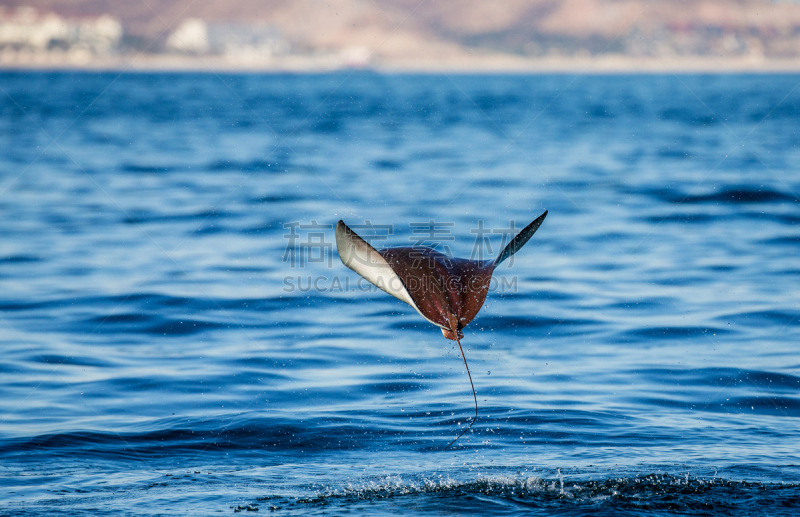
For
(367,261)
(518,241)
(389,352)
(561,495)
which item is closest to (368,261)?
(367,261)

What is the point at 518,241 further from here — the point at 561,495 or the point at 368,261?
the point at 561,495

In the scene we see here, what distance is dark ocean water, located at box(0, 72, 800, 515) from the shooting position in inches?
229

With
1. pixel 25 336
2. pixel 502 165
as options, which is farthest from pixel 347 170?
pixel 25 336

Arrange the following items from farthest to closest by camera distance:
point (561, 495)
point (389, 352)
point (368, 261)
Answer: point (389, 352), point (561, 495), point (368, 261)

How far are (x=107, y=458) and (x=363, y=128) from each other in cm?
3632

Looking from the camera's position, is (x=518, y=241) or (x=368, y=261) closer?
(x=368, y=261)

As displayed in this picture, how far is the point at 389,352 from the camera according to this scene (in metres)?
9.41

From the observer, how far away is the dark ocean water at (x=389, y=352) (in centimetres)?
582

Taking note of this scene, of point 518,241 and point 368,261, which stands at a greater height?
point 518,241

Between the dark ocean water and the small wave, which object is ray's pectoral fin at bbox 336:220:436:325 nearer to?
the small wave

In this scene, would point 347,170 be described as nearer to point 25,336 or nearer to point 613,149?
point 613,149

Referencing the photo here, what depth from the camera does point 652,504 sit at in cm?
533

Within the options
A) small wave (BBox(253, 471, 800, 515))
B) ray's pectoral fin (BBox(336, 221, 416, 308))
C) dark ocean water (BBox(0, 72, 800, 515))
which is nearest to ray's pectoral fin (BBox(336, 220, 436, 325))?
ray's pectoral fin (BBox(336, 221, 416, 308))

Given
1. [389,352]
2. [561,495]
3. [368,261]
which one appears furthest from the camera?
[389,352]
